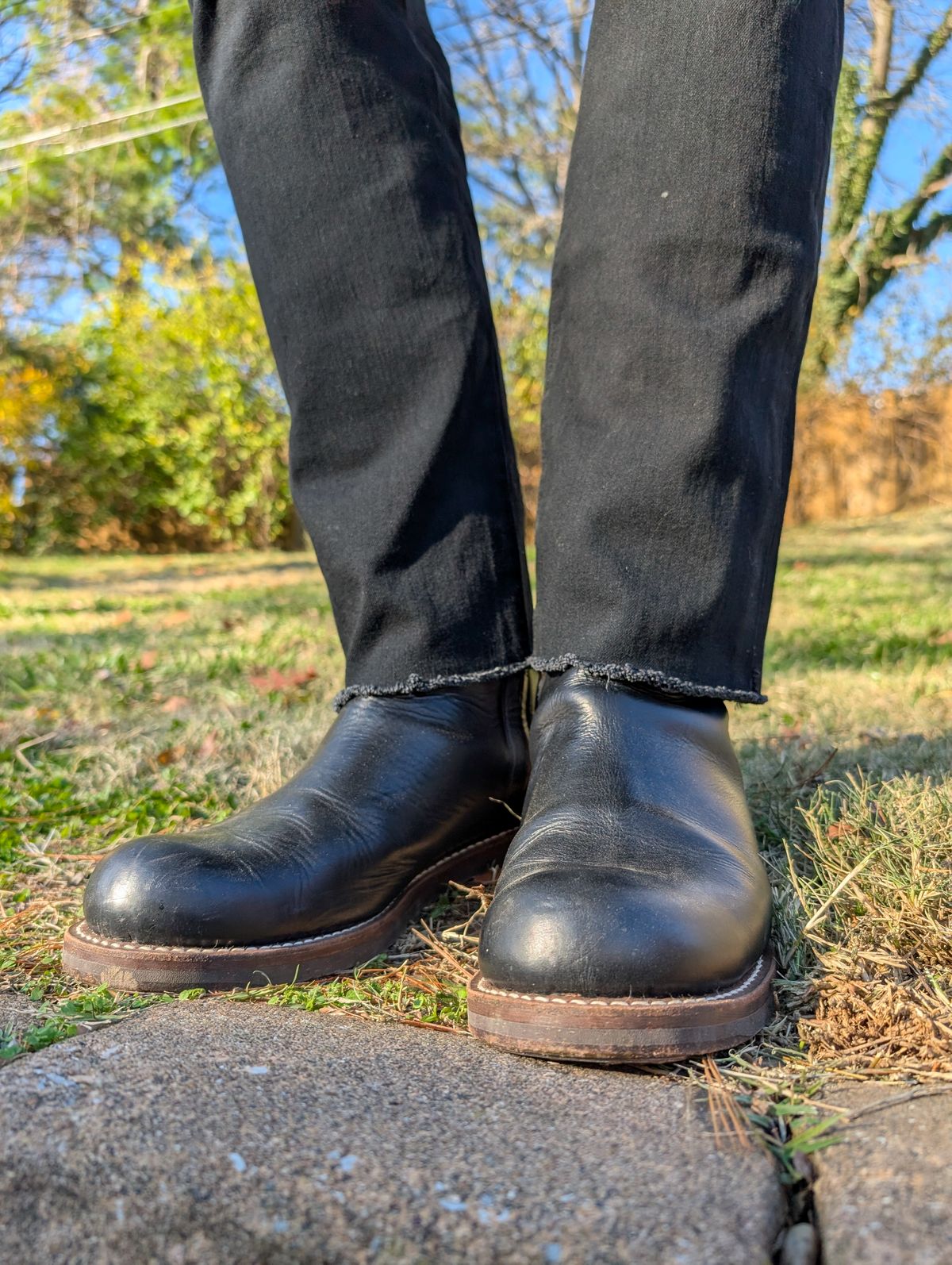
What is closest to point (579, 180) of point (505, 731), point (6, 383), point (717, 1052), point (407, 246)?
point (407, 246)

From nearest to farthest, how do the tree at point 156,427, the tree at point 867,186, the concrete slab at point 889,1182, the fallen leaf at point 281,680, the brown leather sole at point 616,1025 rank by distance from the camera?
the concrete slab at point 889,1182 → the brown leather sole at point 616,1025 → the fallen leaf at point 281,680 → the tree at point 867,186 → the tree at point 156,427

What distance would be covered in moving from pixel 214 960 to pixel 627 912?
418 mm

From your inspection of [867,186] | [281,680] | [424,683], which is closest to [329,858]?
[424,683]

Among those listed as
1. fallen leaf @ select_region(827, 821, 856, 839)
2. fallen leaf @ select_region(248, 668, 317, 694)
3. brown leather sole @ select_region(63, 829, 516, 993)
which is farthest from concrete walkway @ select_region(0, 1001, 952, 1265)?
fallen leaf @ select_region(248, 668, 317, 694)

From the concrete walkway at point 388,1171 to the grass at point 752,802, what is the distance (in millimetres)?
86

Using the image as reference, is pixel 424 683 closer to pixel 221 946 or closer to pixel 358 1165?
pixel 221 946

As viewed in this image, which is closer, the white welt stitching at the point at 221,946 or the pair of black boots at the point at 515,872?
the pair of black boots at the point at 515,872

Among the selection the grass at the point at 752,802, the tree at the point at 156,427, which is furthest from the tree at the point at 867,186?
the tree at the point at 156,427

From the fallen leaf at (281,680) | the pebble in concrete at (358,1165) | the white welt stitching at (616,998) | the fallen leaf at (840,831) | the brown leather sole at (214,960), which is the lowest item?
the fallen leaf at (281,680)

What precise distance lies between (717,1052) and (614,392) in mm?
652

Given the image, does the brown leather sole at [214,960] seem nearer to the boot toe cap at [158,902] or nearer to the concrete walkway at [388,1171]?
the boot toe cap at [158,902]

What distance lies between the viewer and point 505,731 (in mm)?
1261

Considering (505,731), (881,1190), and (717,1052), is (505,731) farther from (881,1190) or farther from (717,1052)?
(881,1190)

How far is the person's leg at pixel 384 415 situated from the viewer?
1153 millimetres
